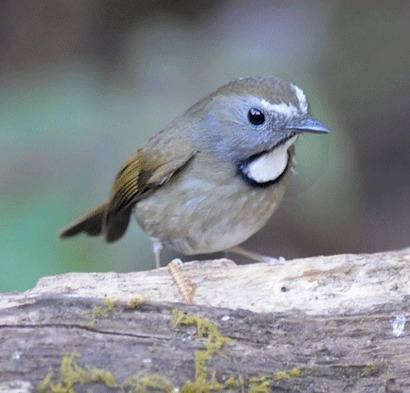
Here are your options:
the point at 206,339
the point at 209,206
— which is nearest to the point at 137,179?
the point at 209,206

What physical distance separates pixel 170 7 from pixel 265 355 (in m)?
5.09

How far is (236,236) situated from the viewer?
4555 millimetres

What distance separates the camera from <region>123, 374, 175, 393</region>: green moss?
10.7 ft

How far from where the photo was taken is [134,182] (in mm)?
Result: 4801

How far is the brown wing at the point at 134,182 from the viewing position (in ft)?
15.0

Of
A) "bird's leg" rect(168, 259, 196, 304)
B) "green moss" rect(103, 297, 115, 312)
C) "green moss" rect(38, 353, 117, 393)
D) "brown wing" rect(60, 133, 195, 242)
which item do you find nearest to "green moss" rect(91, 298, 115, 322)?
"green moss" rect(103, 297, 115, 312)

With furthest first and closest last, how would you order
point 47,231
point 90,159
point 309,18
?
1. point 309,18
2. point 90,159
3. point 47,231

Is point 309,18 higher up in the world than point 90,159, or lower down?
higher up

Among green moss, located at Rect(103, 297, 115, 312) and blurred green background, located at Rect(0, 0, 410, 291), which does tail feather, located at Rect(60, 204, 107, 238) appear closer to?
blurred green background, located at Rect(0, 0, 410, 291)

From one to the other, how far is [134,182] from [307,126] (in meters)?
0.97

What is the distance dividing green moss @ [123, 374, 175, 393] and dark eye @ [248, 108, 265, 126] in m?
1.50

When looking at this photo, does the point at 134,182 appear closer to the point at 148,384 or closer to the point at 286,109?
the point at 286,109

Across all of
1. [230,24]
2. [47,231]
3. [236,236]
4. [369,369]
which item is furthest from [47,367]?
[230,24]

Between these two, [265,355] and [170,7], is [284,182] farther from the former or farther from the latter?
[170,7]
